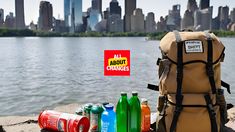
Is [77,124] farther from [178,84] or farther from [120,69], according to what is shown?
[178,84]

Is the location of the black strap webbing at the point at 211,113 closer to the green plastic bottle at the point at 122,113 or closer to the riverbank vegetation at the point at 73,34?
the green plastic bottle at the point at 122,113

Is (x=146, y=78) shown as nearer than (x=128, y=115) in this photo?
No

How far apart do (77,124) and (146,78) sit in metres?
10.6

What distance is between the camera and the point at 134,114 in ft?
9.20

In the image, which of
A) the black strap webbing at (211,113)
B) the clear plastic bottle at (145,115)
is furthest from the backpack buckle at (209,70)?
the clear plastic bottle at (145,115)

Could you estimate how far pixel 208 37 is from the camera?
284 centimetres

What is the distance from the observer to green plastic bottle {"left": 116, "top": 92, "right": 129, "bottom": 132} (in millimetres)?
2742

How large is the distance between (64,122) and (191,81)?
3.86 ft

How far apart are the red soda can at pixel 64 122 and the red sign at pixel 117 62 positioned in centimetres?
56

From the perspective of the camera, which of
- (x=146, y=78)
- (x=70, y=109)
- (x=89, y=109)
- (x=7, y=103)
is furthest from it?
(x=146, y=78)

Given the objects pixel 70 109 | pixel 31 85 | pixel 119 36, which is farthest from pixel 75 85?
pixel 119 36

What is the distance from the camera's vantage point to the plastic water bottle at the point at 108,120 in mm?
2830

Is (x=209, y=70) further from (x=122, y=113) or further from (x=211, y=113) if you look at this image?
(x=122, y=113)

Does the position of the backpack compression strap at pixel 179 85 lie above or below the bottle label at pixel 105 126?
above
